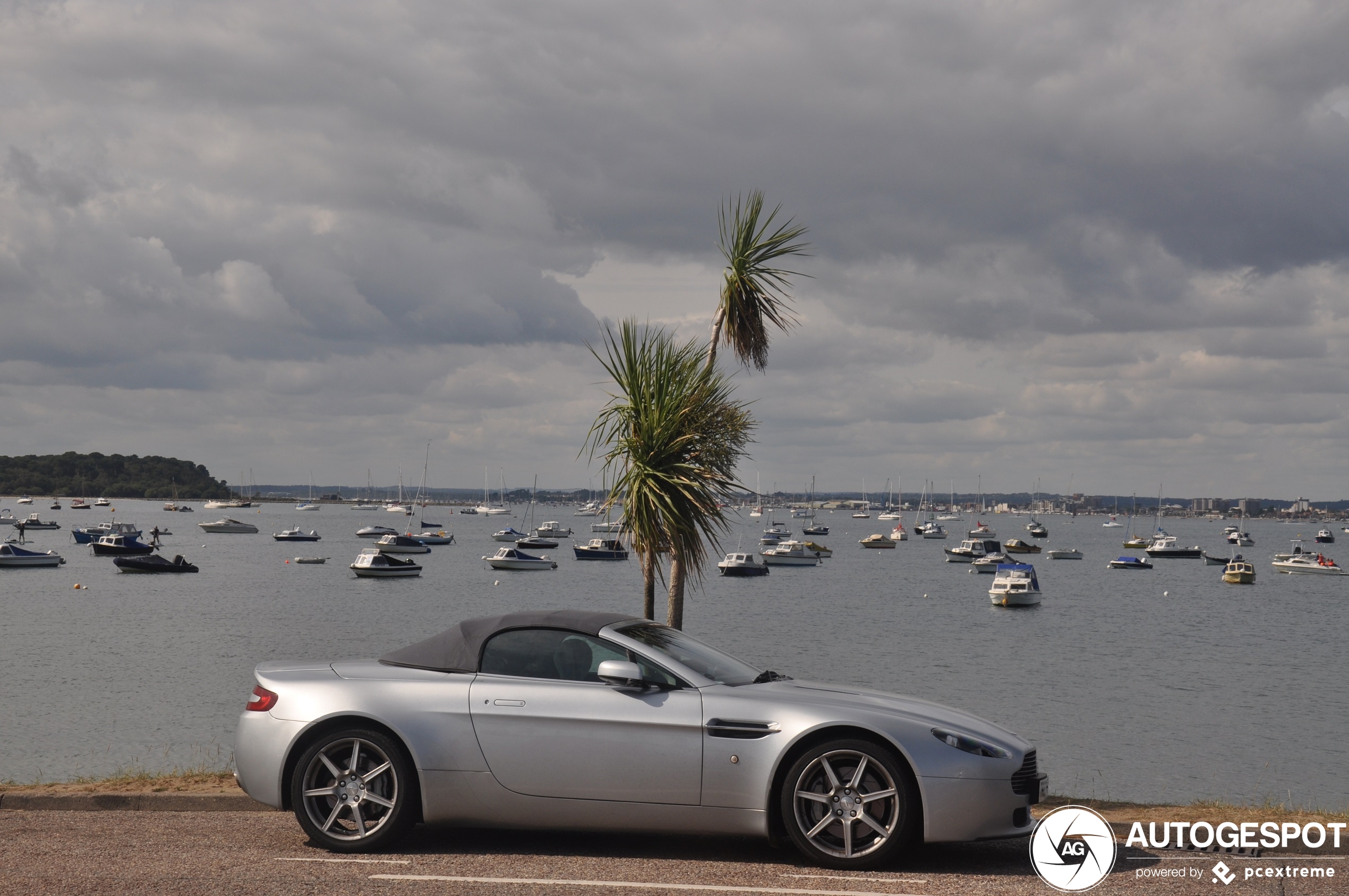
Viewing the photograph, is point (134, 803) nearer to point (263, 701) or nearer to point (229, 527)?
point (263, 701)

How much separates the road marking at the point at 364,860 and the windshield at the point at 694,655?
1.94 metres

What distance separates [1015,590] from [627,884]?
68651 mm

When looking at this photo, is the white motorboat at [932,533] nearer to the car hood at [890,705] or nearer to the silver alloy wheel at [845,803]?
the car hood at [890,705]

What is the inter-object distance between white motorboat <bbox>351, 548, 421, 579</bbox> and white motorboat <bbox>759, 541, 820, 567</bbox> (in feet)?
115

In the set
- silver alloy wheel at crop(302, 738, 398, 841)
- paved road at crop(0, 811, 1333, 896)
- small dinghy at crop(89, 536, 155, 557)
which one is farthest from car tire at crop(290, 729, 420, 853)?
small dinghy at crop(89, 536, 155, 557)

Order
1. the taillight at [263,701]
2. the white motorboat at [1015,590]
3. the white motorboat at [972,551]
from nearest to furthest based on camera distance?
the taillight at [263,701]
the white motorboat at [1015,590]
the white motorboat at [972,551]

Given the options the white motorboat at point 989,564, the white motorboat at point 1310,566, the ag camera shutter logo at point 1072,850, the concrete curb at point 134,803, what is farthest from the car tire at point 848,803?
the white motorboat at point 1310,566

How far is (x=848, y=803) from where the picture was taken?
682cm

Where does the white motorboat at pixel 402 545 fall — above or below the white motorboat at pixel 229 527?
above

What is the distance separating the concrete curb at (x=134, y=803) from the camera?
879 centimetres

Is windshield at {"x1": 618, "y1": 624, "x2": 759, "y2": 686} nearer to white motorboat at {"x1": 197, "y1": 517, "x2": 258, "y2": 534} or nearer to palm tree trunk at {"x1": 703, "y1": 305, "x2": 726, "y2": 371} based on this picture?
palm tree trunk at {"x1": 703, "y1": 305, "x2": 726, "y2": 371}

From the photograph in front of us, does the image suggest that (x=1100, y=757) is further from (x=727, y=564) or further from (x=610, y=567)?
(x=610, y=567)

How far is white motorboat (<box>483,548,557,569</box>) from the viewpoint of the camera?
9369cm

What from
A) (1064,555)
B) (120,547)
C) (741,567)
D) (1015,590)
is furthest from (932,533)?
(120,547)
